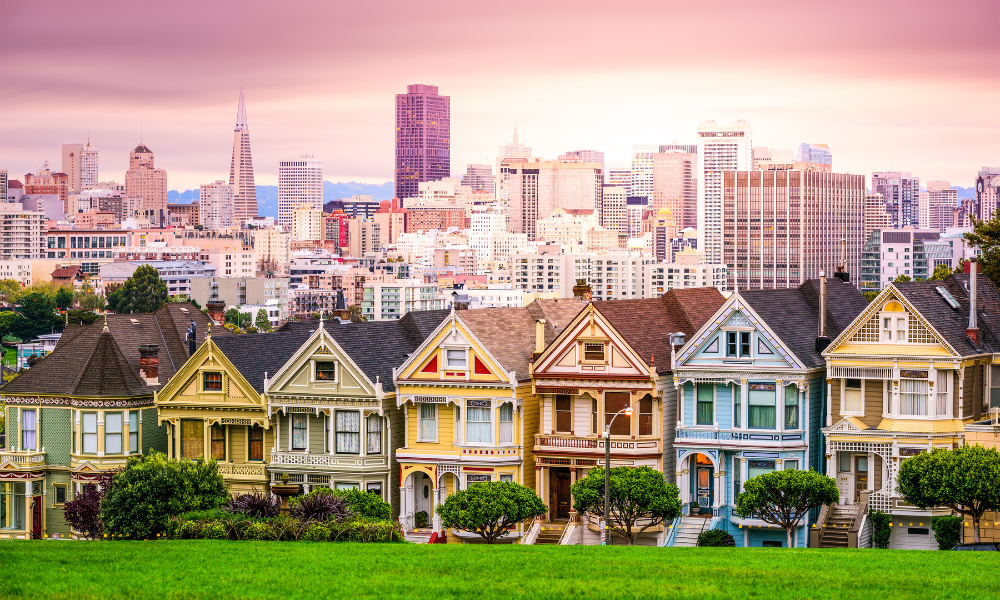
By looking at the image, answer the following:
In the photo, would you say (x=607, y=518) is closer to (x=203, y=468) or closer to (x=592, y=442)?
(x=592, y=442)

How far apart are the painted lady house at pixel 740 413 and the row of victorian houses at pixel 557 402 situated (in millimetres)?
68

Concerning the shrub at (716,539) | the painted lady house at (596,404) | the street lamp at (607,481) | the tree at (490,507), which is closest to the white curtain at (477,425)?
the painted lady house at (596,404)

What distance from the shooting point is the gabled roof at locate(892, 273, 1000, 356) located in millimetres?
50562

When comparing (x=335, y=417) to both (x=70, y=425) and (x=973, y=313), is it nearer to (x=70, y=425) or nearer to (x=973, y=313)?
(x=70, y=425)

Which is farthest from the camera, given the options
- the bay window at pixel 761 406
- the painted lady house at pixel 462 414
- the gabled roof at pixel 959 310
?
the painted lady house at pixel 462 414

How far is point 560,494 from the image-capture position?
55.0 meters

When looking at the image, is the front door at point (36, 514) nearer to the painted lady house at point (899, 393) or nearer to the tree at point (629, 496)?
the tree at point (629, 496)

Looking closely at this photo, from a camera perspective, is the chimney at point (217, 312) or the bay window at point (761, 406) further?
the chimney at point (217, 312)

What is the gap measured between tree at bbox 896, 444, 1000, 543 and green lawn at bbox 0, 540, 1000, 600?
449cm

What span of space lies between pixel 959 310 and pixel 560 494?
1392 cm

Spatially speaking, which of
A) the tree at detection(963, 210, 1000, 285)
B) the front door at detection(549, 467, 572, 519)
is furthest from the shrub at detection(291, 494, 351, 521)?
the tree at detection(963, 210, 1000, 285)

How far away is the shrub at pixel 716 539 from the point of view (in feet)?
167

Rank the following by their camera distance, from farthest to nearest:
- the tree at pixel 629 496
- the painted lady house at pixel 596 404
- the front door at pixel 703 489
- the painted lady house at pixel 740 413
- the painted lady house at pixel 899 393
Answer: the front door at pixel 703 489 < the painted lady house at pixel 596 404 < the painted lady house at pixel 740 413 < the tree at pixel 629 496 < the painted lady house at pixel 899 393

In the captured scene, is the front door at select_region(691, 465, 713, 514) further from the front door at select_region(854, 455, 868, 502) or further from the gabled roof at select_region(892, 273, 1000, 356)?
the gabled roof at select_region(892, 273, 1000, 356)
